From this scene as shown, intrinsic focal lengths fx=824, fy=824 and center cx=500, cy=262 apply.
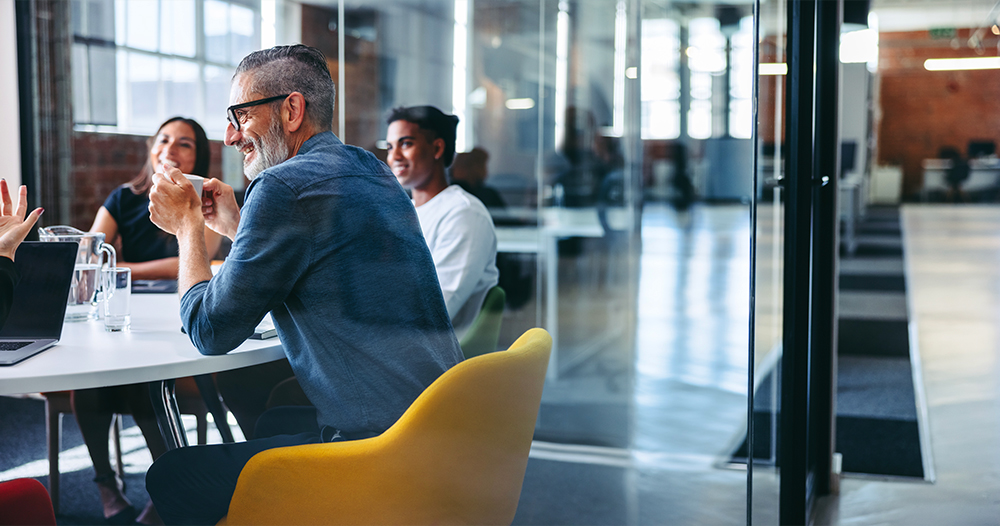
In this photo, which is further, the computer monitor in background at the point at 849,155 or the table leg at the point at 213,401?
the computer monitor in background at the point at 849,155

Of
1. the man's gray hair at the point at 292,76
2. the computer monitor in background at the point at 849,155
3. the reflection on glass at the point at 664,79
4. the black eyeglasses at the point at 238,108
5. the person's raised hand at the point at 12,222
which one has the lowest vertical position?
the person's raised hand at the point at 12,222

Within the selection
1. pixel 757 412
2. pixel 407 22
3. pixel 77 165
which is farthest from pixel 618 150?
pixel 77 165

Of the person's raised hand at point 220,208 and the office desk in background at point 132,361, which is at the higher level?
the person's raised hand at point 220,208

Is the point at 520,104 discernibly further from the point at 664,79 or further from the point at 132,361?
the point at 664,79

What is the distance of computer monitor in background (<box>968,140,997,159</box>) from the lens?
1691cm

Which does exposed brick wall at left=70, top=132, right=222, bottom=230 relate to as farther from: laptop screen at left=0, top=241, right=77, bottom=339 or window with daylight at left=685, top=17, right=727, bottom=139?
window with daylight at left=685, top=17, right=727, bottom=139

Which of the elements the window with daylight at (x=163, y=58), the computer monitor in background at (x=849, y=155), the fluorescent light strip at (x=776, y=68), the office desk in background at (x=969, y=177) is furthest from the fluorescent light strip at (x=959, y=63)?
the window with daylight at (x=163, y=58)

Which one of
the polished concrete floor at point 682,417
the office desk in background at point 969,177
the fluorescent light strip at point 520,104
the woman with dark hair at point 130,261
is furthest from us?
the office desk in background at point 969,177

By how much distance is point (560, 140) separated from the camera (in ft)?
11.8

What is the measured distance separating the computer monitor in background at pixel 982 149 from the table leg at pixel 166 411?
61.4 feet

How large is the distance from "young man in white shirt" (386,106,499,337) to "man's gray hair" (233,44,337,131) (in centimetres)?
29

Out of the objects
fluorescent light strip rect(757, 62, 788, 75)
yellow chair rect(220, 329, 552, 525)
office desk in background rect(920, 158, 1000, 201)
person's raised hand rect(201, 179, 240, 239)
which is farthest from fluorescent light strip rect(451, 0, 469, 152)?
office desk in background rect(920, 158, 1000, 201)

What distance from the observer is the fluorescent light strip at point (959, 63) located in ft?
56.5

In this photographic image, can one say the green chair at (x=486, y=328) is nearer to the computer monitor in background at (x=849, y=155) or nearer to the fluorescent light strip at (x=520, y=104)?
the fluorescent light strip at (x=520, y=104)
